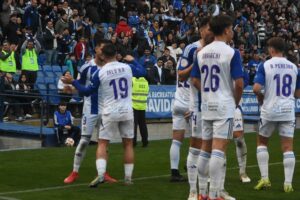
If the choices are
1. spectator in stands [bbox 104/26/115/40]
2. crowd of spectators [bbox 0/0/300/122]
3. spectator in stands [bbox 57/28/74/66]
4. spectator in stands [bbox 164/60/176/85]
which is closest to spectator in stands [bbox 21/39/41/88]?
crowd of spectators [bbox 0/0/300/122]

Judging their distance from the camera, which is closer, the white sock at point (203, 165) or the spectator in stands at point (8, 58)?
the white sock at point (203, 165)

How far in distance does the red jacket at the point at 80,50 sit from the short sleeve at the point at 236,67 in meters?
16.7

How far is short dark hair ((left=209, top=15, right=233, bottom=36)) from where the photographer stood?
8523 mm

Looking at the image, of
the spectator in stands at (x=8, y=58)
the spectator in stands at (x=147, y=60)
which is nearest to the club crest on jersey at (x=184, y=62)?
the spectator in stands at (x=8, y=58)

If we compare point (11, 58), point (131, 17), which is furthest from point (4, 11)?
point (131, 17)

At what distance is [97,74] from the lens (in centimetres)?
1072

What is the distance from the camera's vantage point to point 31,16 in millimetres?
24969

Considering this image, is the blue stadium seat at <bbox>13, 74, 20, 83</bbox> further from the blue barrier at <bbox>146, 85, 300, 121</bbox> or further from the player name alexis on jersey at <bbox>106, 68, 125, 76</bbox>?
the player name alexis on jersey at <bbox>106, 68, 125, 76</bbox>

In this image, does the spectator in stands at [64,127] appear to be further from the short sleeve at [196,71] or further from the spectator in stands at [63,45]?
the short sleeve at [196,71]

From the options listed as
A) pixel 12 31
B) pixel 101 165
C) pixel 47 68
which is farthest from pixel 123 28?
pixel 101 165

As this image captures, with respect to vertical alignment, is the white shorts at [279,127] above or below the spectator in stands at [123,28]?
below

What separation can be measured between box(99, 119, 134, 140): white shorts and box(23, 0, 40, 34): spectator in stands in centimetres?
1472

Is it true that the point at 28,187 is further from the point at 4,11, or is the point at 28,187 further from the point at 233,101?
the point at 4,11

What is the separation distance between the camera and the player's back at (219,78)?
8.52 meters
